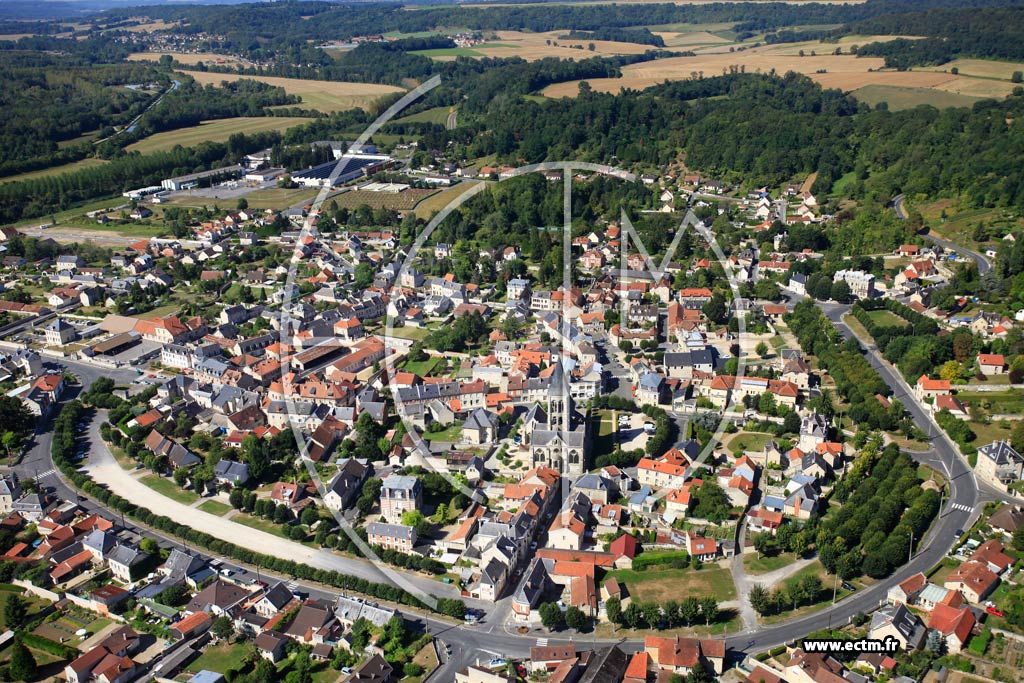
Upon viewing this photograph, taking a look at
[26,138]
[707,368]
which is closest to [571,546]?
[707,368]

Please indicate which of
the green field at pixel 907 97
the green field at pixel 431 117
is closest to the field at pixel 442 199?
the green field at pixel 431 117

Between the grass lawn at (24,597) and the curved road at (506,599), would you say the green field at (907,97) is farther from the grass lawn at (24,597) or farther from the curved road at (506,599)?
the grass lawn at (24,597)

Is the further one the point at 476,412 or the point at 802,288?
the point at 802,288

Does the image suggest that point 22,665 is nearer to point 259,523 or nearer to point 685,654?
point 259,523

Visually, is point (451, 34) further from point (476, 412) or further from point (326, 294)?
point (476, 412)

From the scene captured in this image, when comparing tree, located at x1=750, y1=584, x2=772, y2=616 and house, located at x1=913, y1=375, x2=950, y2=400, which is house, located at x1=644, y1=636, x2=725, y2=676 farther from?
house, located at x1=913, y1=375, x2=950, y2=400
